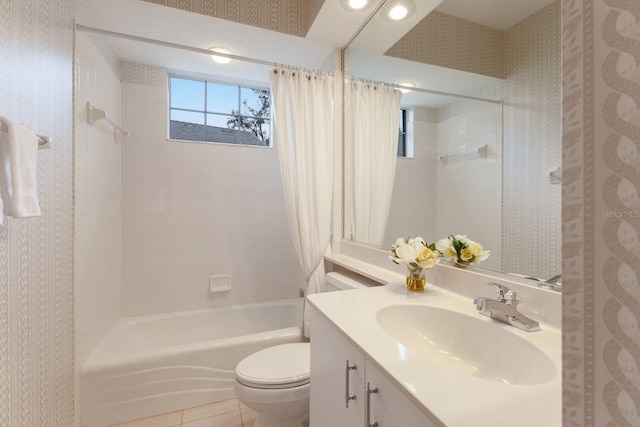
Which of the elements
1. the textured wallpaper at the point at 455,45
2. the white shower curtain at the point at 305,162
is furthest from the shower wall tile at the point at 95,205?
the textured wallpaper at the point at 455,45

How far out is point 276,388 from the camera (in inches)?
50.9

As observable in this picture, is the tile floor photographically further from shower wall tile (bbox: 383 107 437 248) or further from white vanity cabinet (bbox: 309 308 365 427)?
shower wall tile (bbox: 383 107 437 248)

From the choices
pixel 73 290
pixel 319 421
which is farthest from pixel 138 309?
pixel 319 421

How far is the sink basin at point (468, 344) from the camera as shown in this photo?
0.72 metres

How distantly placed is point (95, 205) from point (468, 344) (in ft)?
6.97

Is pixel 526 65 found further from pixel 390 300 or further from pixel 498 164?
pixel 390 300

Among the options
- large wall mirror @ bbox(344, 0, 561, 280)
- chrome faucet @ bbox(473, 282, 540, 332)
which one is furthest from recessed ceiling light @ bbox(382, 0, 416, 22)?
chrome faucet @ bbox(473, 282, 540, 332)

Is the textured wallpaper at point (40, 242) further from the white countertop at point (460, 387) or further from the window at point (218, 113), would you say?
the white countertop at point (460, 387)

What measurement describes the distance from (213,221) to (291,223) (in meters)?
0.89

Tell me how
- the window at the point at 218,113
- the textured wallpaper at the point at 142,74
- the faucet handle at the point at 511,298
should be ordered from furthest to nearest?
the window at the point at 218,113, the textured wallpaper at the point at 142,74, the faucet handle at the point at 511,298

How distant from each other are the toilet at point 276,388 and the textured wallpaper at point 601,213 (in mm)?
1251

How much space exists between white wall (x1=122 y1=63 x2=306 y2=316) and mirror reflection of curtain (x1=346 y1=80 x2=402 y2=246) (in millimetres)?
A: 941

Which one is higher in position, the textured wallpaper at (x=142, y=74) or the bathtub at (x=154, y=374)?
the textured wallpaper at (x=142, y=74)

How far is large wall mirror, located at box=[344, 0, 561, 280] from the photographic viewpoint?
0.92m
